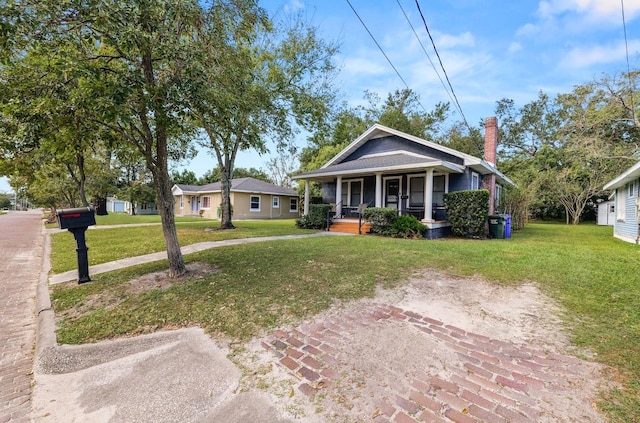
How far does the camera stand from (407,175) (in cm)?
1447

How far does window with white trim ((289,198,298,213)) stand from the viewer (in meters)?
29.5

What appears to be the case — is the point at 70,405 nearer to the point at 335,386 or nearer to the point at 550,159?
the point at 335,386

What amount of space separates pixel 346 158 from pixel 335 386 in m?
16.2

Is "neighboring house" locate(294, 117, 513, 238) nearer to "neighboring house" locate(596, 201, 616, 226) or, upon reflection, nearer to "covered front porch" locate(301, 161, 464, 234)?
"covered front porch" locate(301, 161, 464, 234)

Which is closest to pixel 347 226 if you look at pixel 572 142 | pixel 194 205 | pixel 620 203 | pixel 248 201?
pixel 620 203

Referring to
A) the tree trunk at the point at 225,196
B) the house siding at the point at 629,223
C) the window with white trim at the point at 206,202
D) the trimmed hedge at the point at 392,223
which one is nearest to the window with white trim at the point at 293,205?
the window with white trim at the point at 206,202

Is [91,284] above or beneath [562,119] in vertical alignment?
beneath

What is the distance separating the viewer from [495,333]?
3.28 m

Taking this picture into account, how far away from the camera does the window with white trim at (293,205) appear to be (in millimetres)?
29528

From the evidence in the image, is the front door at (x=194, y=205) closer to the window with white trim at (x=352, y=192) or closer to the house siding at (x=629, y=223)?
the window with white trim at (x=352, y=192)

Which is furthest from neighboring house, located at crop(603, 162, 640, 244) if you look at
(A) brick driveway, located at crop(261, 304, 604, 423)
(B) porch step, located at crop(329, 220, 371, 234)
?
(A) brick driveway, located at crop(261, 304, 604, 423)

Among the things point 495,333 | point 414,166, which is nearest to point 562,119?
point 414,166

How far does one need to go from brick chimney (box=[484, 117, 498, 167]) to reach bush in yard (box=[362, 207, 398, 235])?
311 inches

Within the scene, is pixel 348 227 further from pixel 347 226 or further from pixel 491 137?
pixel 491 137
